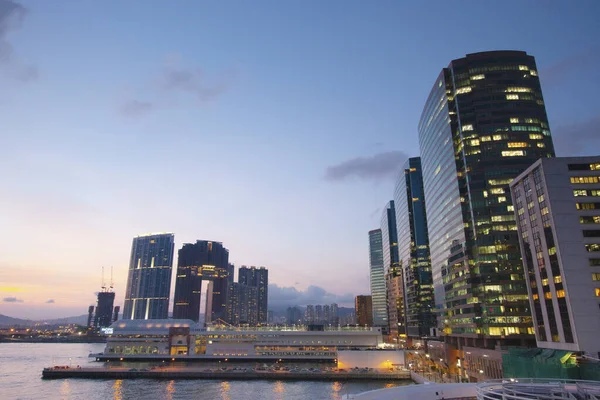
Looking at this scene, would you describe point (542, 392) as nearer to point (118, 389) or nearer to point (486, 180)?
point (486, 180)

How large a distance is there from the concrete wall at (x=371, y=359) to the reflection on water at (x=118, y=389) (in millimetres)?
70635

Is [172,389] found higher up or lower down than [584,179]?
lower down

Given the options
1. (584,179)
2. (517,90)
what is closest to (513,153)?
(517,90)

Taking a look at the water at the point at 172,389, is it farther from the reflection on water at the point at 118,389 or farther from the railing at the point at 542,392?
the railing at the point at 542,392

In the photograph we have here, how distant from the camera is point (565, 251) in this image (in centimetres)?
8562

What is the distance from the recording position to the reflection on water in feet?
339

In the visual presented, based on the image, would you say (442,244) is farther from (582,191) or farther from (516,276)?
(582,191)

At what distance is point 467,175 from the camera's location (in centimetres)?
12494

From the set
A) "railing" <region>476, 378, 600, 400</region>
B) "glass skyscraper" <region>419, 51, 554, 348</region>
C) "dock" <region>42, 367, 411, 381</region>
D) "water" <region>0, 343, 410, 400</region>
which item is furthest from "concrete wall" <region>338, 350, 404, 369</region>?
"railing" <region>476, 378, 600, 400</region>

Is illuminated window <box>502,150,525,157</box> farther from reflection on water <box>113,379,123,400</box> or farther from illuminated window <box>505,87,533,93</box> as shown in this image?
reflection on water <box>113,379,123,400</box>

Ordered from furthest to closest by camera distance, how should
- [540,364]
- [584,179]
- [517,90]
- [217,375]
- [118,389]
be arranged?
[217,375] < [517,90] < [118,389] < [584,179] < [540,364]

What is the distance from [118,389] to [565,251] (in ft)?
390

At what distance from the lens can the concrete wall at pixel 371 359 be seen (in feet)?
466

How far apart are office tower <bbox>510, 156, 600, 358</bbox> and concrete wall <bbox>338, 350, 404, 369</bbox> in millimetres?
57546
